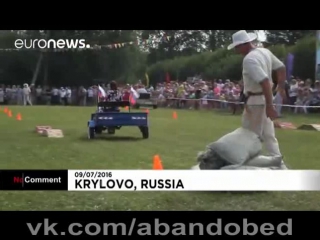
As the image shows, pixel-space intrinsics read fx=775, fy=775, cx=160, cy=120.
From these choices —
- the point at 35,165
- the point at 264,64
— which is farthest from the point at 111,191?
the point at 264,64

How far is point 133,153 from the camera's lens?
18.7 feet

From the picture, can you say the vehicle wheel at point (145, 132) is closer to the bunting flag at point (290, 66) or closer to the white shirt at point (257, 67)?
the white shirt at point (257, 67)

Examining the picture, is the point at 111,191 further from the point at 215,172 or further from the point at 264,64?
the point at 264,64

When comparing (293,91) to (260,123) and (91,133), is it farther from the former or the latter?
(91,133)

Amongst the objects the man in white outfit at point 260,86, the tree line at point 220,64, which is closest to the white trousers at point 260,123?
the man in white outfit at point 260,86

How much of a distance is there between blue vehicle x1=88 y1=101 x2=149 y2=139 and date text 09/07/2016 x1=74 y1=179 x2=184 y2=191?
0.59 metres

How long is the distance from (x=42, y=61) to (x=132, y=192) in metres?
1.14

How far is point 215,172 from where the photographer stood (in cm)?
→ 538

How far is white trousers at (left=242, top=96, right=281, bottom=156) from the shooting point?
5594 millimetres

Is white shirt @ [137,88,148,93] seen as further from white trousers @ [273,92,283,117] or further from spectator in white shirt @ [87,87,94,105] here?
white trousers @ [273,92,283,117]

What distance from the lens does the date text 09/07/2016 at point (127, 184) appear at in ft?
17.5

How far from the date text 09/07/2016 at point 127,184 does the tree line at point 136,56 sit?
0.78 metres

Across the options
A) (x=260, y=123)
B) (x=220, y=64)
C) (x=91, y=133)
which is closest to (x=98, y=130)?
(x=91, y=133)

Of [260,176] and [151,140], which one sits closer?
[260,176]
